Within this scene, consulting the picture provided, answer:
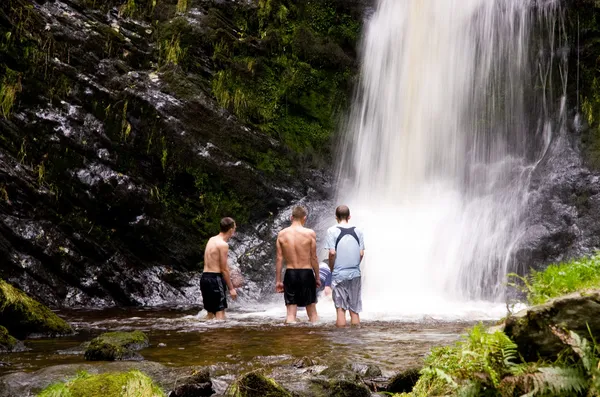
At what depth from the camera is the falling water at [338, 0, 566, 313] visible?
46.2 feet

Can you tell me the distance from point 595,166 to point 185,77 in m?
10.8

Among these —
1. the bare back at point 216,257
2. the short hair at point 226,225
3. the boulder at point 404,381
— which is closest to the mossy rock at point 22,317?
the bare back at point 216,257

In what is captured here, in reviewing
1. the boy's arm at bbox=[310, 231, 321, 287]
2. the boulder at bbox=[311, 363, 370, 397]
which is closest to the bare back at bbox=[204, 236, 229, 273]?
the boy's arm at bbox=[310, 231, 321, 287]

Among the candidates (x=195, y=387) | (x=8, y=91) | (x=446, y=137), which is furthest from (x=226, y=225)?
(x=446, y=137)

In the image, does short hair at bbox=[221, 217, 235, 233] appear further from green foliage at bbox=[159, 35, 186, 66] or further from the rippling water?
green foliage at bbox=[159, 35, 186, 66]

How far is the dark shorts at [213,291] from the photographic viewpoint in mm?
9672

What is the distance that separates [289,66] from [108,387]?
15.3 m

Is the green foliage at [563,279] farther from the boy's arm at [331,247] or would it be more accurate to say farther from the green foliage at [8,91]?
the green foliage at [8,91]

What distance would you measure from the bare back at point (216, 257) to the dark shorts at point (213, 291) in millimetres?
99

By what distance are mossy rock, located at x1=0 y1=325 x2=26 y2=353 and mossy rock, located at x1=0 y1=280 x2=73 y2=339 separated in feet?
3.45

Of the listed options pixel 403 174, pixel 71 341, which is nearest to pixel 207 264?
pixel 71 341

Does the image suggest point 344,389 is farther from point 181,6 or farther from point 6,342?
point 181,6

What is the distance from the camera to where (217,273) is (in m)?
9.71

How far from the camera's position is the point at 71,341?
762 centimetres
